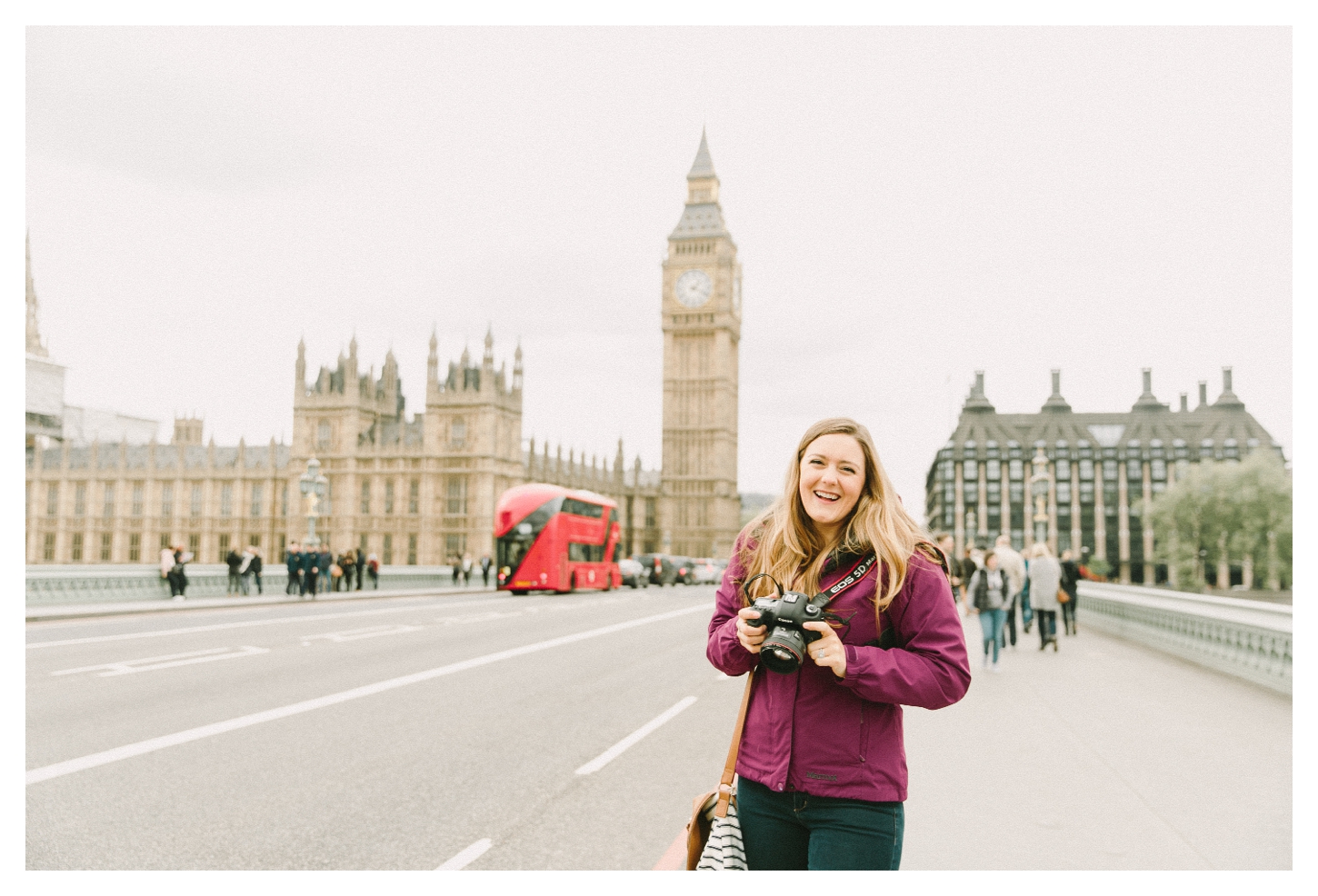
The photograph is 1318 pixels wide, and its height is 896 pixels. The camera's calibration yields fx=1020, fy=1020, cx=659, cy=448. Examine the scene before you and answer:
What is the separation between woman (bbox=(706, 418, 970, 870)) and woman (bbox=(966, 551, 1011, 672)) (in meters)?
10.4

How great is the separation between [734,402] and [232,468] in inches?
2002

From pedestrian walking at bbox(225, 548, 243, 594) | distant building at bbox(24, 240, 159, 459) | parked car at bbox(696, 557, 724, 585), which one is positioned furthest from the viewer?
distant building at bbox(24, 240, 159, 459)

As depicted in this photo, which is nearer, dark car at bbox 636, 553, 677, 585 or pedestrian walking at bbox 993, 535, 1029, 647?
pedestrian walking at bbox 993, 535, 1029, 647

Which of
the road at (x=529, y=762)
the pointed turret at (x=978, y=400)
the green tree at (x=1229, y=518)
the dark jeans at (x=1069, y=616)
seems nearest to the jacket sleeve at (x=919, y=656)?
the road at (x=529, y=762)

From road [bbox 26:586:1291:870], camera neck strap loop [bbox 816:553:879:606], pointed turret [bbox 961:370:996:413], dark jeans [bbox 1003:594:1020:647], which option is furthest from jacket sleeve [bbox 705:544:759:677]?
pointed turret [bbox 961:370:996:413]

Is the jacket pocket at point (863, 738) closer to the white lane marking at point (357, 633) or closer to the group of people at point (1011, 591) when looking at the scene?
the group of people at point (1011, 591)

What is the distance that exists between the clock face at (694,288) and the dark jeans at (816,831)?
3887 inches

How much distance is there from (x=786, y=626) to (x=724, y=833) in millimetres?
589

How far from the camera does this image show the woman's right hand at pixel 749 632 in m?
2.53

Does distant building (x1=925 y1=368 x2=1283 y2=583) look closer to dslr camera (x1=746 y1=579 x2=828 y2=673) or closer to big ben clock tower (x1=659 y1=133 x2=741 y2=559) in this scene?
big ben clock tower (x1=659 y1=133 x2=741 y2=559)

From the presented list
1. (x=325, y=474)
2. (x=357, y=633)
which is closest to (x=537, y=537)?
(x=357, y=633)

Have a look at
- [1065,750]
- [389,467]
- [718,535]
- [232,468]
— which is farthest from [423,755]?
[718,535]

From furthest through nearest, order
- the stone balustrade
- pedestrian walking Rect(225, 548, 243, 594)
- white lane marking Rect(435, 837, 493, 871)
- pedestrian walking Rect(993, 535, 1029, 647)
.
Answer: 1. pedestrian walking Rect(225, 548, 243, 594)
2. the stone balustrade
3. pedestrian walking Rect(993, 535, 1029, 647)
4. white lane marking Rect(435, 837, 493, 871)

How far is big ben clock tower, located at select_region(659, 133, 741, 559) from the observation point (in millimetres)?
96500
